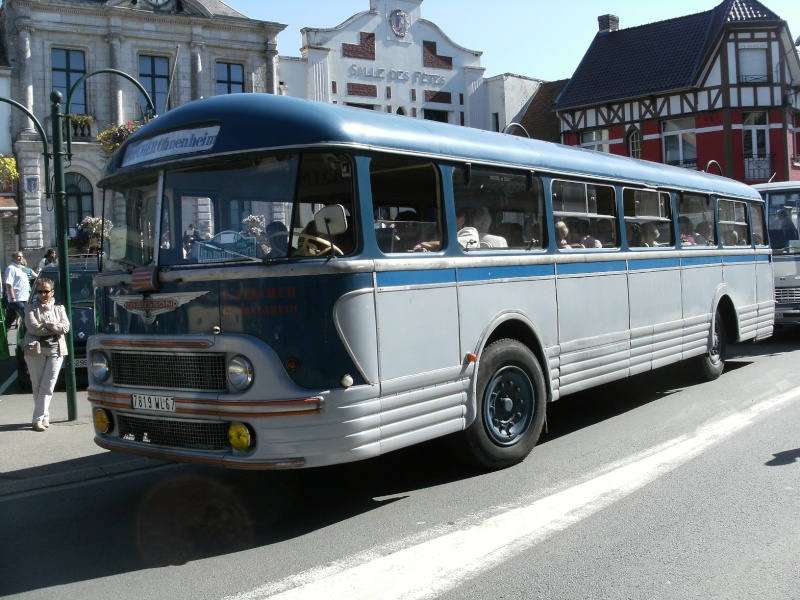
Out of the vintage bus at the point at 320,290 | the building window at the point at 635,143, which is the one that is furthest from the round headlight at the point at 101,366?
the building window at the point at 635,143

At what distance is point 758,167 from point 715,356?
28151mm

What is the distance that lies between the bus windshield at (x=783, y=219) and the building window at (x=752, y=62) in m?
22.3

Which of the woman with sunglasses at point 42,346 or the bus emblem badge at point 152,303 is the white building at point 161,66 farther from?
the bus emblem badge at point 152,303

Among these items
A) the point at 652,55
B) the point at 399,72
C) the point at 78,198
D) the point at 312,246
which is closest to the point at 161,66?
the point at 78,198

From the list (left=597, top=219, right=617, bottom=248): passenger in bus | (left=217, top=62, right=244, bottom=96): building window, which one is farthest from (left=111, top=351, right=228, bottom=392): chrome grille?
(left=217, top=62, right=244, bottom=96): building window

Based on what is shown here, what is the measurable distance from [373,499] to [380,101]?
33062mm

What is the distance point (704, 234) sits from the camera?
11305 mm

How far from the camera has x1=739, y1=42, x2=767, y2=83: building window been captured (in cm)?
3659

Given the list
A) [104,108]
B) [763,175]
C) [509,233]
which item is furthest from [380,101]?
[509,233]

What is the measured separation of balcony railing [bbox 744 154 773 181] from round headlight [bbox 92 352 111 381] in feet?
115

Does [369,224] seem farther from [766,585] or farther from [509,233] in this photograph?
[766,585]

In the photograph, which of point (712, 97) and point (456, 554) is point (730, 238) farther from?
point (712, 97)

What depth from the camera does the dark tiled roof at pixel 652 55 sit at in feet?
121

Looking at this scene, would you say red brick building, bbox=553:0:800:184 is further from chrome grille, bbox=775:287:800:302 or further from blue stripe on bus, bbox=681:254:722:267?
blue stripe on bus, bbox=681:254:722:267
